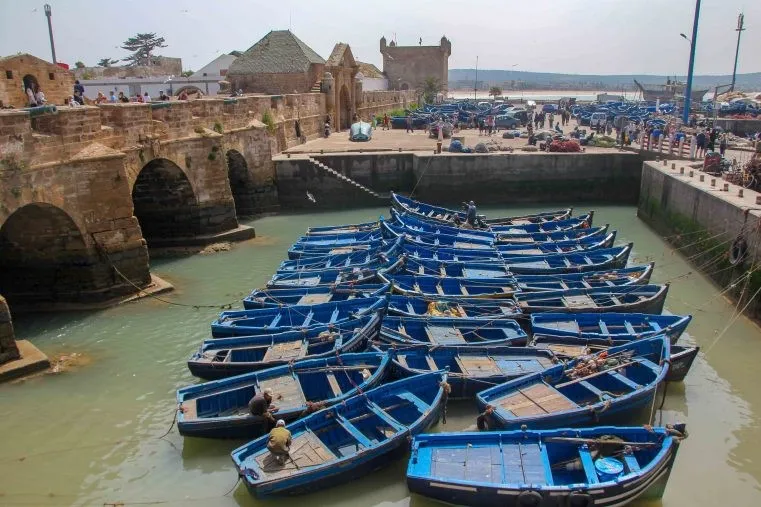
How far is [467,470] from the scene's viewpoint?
9141 millimetres

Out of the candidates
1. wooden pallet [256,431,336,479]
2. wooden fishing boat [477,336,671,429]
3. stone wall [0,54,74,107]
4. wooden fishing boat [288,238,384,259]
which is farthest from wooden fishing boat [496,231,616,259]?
stone wall [0,54,74,107]

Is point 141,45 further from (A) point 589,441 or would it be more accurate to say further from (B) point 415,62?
(A) point 589,441

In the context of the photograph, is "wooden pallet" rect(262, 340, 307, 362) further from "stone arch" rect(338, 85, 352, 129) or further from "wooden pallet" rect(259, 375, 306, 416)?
"stone arch" rect(338, 85, 352, 129)

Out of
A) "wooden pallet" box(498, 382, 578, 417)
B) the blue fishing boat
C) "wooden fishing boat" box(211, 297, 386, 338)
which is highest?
the blue fishing boat

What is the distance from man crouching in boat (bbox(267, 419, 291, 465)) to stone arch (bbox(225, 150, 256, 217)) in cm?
2004

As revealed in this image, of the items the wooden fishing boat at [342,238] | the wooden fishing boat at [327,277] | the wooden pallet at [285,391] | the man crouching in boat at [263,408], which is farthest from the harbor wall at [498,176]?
the man crouching in boat at [263,408]

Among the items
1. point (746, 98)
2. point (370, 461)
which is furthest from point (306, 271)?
point (746, 98)

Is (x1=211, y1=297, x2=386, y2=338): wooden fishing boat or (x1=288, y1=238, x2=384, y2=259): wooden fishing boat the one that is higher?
(x1=288, y1=238, x2=384, y2=259): wooden fishing boat

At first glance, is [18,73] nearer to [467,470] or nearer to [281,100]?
[281,100]

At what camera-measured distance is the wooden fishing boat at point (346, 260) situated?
17805mm

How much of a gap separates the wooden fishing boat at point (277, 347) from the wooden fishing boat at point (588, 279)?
202 inches

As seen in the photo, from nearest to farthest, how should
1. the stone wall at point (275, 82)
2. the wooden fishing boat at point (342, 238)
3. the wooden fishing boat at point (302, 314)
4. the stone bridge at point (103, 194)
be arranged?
the wooden fishing boat at point (302, 314) < the stone bridge at point (103, 194) < the wooden fishing boat at point (342, 238) < the stone wall at point (275, 82)

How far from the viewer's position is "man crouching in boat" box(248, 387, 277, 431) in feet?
33.5

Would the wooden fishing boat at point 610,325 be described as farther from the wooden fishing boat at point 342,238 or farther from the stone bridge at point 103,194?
the stone bridge at point 103,194
